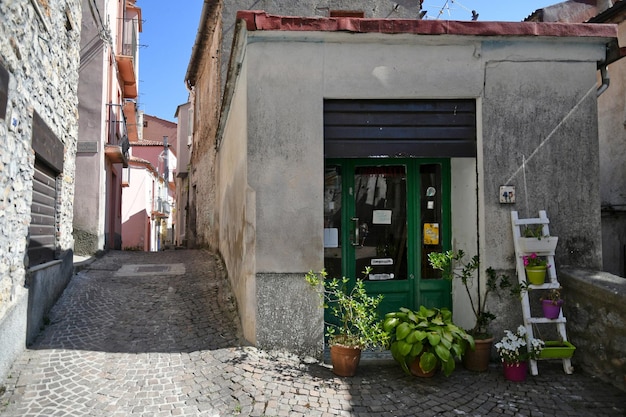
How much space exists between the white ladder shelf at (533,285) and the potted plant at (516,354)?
0.10 metres

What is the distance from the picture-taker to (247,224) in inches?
175

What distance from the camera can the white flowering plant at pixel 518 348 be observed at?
399 centimetres

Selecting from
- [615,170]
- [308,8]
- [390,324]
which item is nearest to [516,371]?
[390,324]

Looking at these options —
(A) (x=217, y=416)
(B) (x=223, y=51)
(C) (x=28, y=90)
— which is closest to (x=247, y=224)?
(A) (x=217, y=416)

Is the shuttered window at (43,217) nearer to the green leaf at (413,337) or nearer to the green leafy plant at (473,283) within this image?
the green leaf at (413,337)

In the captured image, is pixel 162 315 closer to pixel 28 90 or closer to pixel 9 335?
pixel 9 335

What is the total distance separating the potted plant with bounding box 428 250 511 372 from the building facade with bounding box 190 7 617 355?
0.48ft

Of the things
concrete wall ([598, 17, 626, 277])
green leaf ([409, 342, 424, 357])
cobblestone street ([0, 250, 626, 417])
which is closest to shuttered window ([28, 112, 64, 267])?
cobblestone street ([0, 250, 626, 417])

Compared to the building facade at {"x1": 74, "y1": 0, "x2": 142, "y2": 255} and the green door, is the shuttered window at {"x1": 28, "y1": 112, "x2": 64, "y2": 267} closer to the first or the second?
the green door

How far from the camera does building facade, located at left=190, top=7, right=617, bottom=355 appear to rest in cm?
438

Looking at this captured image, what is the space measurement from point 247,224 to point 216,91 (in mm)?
7057

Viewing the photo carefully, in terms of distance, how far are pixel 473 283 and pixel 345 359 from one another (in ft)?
5.77

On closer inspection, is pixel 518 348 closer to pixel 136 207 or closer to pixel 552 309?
pixel 552 309

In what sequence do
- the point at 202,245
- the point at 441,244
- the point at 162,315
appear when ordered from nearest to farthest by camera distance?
the point at 441,244 → the point at 162,315 → the point at 202,245
